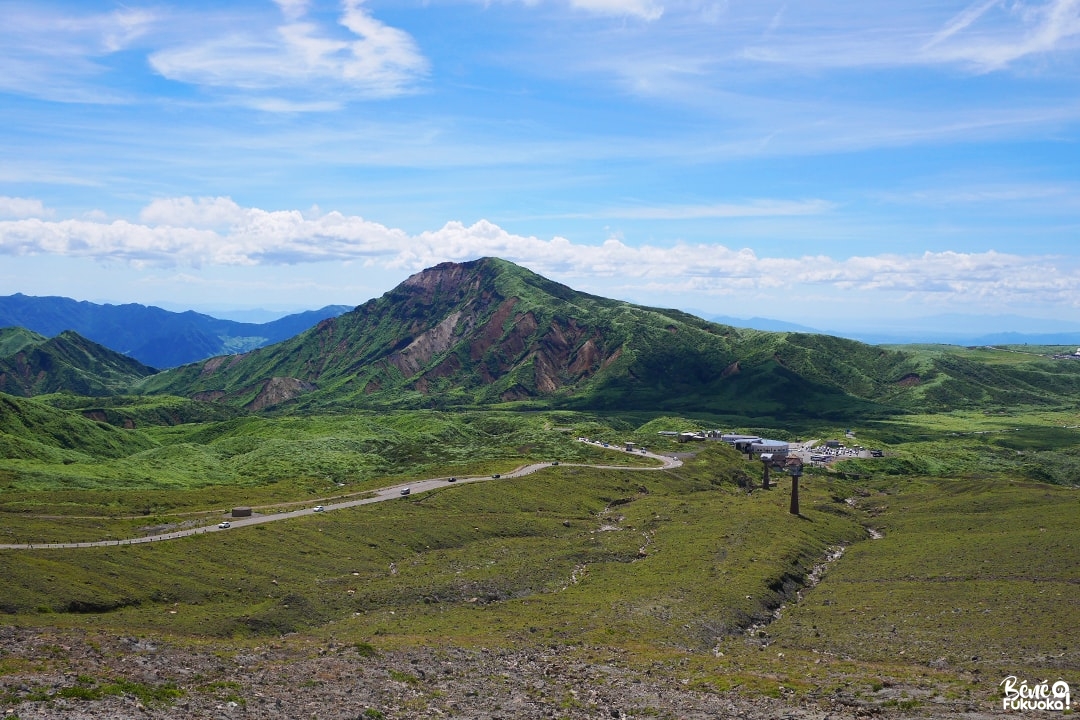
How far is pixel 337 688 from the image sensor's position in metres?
50.0

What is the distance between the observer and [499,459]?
198 m

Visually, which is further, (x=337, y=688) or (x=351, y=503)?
(x=351, y=503)

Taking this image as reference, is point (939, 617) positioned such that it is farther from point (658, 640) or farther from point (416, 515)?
point (416, 515)

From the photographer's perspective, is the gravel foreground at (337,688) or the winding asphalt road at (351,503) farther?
the winding asphalt road at (351,503)

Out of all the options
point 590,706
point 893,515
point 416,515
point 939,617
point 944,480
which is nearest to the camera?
point 590,706

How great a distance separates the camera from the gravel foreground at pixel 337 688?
4338 centimetres

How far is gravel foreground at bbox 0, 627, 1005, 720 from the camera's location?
43.4m

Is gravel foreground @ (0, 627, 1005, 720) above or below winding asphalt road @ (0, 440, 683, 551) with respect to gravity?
above

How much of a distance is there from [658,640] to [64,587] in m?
54.2

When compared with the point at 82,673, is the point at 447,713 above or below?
below

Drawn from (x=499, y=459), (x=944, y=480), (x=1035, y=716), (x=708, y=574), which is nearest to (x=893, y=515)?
(x=944, y=480)

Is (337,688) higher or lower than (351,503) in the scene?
higher

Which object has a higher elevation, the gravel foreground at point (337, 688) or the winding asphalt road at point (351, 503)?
the gravel foreground at point (337, 688)

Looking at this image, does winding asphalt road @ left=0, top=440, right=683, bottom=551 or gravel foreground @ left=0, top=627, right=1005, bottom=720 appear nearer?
gravel foreground @ left=0, top=627, right=1005, bottom=720
